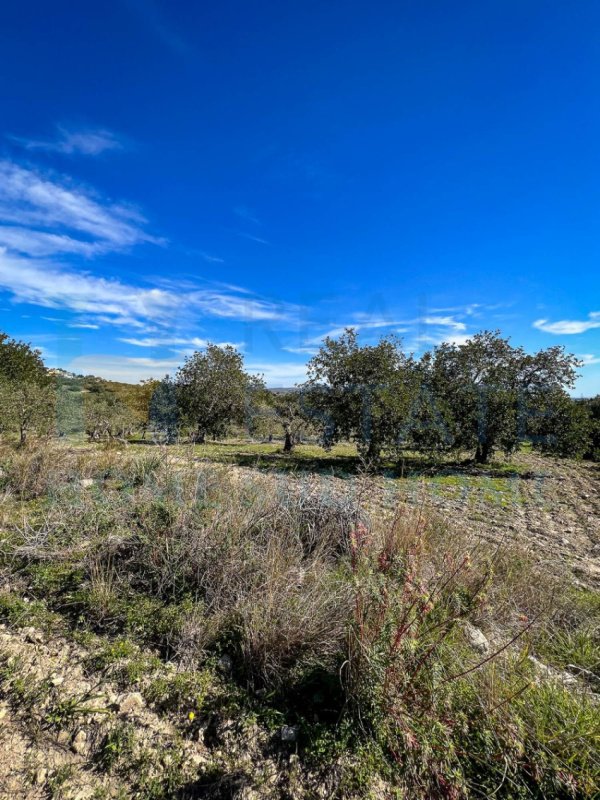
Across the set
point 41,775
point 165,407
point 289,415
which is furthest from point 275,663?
point 165,407

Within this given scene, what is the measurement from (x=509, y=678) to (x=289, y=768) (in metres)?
1.54

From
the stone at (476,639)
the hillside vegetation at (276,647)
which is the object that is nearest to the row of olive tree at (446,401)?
the hillside vegetation at (276,647)

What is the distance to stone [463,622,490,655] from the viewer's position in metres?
2.81

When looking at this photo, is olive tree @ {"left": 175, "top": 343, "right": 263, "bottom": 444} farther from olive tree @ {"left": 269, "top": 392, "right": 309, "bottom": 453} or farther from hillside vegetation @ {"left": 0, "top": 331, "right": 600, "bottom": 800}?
hillside vegetation @ {"left": 0, "top": 331, "right": 600, "bottom": 800}

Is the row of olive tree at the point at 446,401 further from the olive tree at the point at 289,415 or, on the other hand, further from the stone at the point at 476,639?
the stone at the point at 476,639

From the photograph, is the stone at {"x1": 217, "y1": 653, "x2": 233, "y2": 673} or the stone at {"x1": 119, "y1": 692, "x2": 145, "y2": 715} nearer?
the stone at {"x1": 119, "y1": 692, "x2": 145, "y2": 715}

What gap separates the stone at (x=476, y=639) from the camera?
2811 mm

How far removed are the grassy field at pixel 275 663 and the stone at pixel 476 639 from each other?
0.06 feet

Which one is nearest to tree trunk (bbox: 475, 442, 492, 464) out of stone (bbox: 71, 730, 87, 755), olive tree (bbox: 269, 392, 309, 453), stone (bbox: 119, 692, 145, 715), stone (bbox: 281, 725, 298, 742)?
olive tree (bbox: 269, 392, 309, 453)

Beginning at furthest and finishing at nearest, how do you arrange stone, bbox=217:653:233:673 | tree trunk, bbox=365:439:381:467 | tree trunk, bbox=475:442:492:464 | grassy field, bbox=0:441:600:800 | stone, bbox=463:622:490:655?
tree trunk, bbox=475:442:492:464 → tree trunk, bbox=365:439:381:467 → stone, bbox=463:622:490:655 → stone, bbox=217:653:233:673 → grassy field, bbox=0:441:600:800

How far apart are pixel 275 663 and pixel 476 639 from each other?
166 cm

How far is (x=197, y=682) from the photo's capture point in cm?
250

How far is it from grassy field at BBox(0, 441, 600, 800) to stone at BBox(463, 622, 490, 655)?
2cm

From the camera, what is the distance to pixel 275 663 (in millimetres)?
2574
